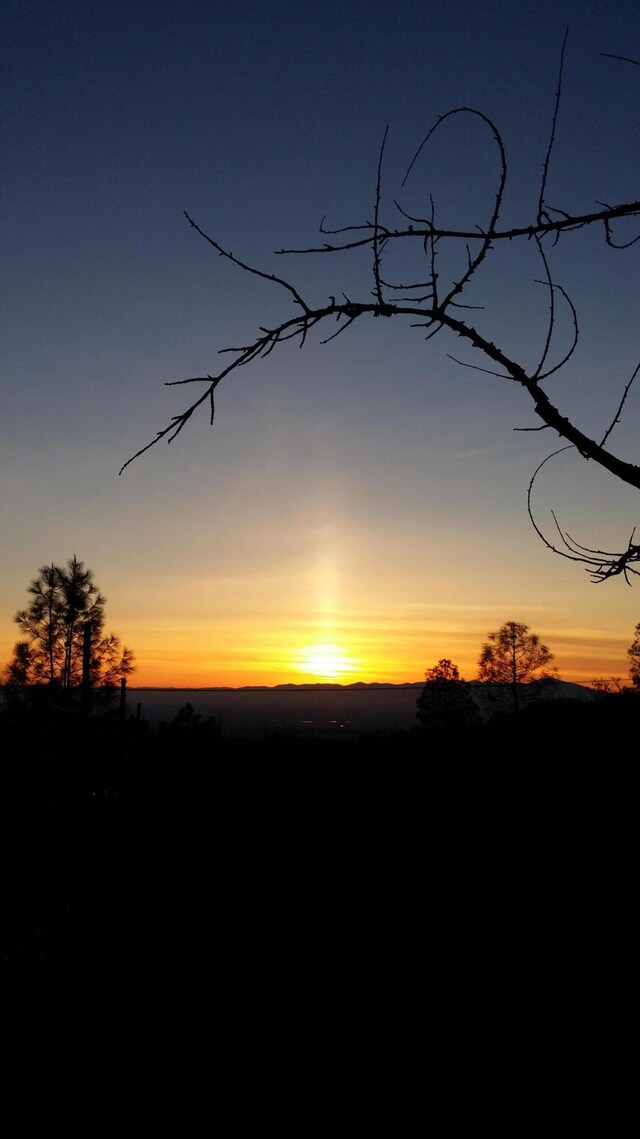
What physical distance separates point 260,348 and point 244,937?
42.4ft

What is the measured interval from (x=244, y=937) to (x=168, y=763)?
9.73 m

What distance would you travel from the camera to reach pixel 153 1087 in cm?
818

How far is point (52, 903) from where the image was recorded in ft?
22.5

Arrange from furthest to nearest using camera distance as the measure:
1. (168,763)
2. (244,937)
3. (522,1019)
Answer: (168,763) → (244,937) → (522,1019)

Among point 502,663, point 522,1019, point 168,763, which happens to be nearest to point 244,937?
point 522,1019

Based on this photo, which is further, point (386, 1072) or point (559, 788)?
point (559, 788)

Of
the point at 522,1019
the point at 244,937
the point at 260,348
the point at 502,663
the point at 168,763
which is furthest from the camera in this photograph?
the point at 502,663

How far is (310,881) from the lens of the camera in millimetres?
15820

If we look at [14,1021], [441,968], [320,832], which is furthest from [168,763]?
[14,1021]

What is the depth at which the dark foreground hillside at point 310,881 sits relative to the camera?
7.19m

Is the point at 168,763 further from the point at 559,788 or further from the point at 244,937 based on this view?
the point at 559,788

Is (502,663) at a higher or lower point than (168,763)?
higher

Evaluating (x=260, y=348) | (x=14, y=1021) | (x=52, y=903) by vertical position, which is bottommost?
(x=14, y=1021)

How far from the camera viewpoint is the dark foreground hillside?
719cm
